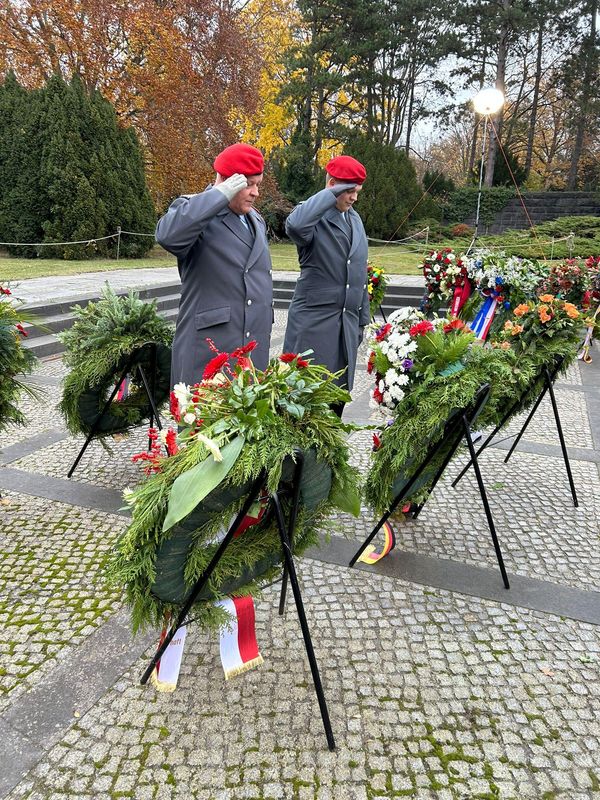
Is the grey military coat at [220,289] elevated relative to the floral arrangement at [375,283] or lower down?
elevated

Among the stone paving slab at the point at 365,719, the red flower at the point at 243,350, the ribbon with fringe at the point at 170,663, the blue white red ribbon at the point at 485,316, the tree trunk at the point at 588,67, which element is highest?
the tree trunk at the point at 588,67

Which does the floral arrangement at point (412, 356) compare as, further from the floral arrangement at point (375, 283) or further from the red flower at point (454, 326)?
the floral arrangement at point (375, 283)

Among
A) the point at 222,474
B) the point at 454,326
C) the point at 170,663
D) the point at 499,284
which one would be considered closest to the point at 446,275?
the point at 499,284

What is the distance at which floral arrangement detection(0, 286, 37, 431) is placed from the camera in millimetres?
3268

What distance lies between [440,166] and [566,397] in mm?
39918

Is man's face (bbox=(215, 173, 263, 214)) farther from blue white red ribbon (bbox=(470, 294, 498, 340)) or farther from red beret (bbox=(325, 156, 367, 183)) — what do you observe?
blue white red ribbon (bbox=(470, 294, 498, 340))

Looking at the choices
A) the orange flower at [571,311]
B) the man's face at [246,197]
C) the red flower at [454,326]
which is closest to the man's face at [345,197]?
the man's face at [246,197]

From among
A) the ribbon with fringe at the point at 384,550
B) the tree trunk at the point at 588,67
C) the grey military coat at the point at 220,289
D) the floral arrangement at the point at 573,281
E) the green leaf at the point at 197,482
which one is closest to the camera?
the green leaf at the point at 197,482

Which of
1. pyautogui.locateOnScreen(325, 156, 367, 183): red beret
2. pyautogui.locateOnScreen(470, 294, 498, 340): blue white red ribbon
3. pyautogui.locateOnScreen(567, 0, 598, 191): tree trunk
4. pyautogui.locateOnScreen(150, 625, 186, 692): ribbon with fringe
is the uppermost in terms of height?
pyautogui.locateOnScreen(567, 0, 598, 191): tree trunk

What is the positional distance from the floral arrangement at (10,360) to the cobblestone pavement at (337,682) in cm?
60

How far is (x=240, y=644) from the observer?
2105mm

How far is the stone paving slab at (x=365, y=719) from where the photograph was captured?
71.2 inches

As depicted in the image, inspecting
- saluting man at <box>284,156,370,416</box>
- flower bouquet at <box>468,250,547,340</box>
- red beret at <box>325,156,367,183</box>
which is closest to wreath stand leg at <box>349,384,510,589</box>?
saluting man at <box>284,156,370,416</box>

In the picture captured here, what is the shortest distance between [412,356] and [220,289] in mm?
1006
